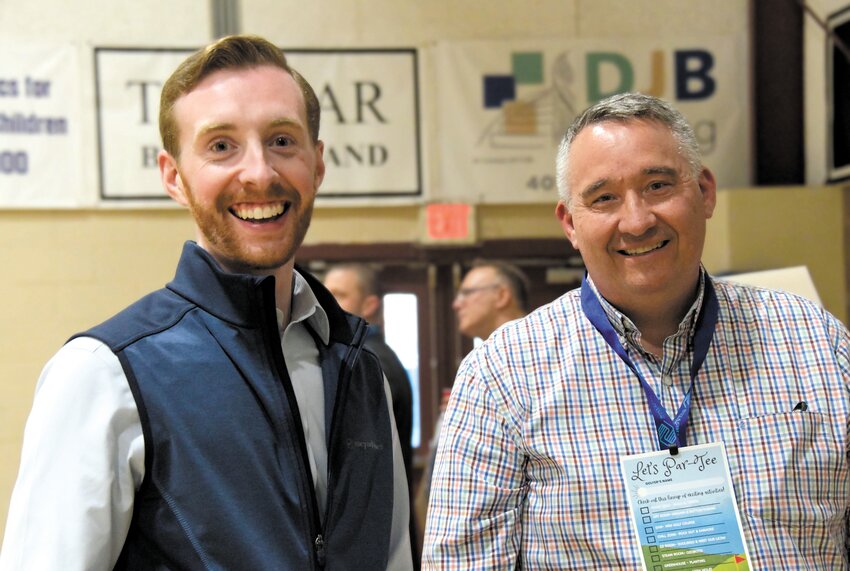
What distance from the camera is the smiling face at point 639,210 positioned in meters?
1.64

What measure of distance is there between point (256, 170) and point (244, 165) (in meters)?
0.03

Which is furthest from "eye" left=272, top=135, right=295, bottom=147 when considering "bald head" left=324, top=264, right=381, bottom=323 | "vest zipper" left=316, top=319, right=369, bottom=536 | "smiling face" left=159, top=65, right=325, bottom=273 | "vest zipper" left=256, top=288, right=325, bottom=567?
"bald head" left=324, top=264, right=381, bottom=323

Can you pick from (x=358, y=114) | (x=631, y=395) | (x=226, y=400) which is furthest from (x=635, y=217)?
(x=358, y=114)

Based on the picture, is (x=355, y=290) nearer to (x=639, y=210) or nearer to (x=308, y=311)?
(x=308, y=311)

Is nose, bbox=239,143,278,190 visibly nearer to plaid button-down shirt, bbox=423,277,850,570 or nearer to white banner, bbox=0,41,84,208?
plaid button-down shirt, bbox=423,277,850,570

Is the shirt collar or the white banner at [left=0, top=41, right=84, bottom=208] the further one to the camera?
the white banner at [left=0, top=41, right=84, bottom=208]

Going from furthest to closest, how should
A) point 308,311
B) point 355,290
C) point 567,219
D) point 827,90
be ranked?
1. point 827,90
2. point 355,290
3. point 567,219
4. point 308,311

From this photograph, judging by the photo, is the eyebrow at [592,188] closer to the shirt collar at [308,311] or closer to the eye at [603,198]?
the eye at [603,198]

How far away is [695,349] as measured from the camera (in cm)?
169

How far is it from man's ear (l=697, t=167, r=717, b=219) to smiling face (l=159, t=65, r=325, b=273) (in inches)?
28.1

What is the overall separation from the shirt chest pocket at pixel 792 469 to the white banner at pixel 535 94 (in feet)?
14.2

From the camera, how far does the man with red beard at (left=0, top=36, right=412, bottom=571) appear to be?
1322mm

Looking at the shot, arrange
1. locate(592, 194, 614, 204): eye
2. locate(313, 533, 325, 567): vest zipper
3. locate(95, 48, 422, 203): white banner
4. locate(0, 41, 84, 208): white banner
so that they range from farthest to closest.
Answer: locate(95, 48, 422, 203): white banner < locate(0, 41, 84, 208): white banner < locate(592, 194, 614, 204): eye < locate(313, 533, 325, 567): vest zipper

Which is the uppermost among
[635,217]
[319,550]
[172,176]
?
[172,176]
